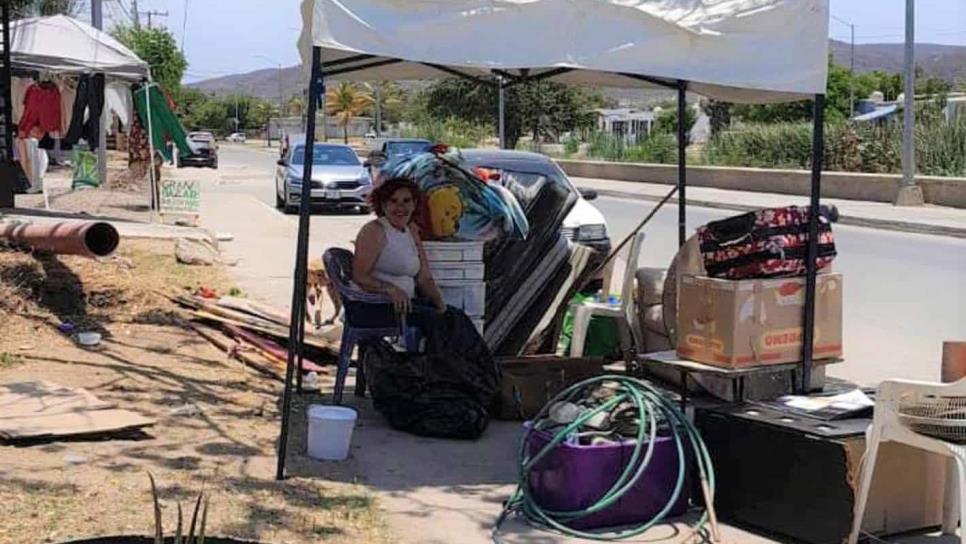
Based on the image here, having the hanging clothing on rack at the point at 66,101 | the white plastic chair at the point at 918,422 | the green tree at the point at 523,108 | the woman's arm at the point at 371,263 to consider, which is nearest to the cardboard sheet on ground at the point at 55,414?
the woman's arm at the point at 371,263

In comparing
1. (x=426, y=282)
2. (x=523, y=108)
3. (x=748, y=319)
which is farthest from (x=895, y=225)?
(x=523, y=108)

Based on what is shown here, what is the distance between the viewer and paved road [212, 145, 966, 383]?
910 centimetres

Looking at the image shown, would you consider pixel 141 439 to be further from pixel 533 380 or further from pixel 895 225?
pixel 895 225

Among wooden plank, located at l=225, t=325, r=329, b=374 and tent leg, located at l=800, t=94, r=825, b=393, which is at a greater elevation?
tent leg, located at l=800, t=94, r=825, b=393

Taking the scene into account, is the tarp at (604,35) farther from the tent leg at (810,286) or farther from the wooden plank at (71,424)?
the wooden plank at (71,424)

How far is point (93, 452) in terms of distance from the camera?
5.83m

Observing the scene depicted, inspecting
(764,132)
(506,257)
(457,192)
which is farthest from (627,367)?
(764,132)

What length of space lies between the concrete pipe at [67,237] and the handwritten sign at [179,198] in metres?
9.82

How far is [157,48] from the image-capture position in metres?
57.2

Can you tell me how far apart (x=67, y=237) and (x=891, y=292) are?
340 inches

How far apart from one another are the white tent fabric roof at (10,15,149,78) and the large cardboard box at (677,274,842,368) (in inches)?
562

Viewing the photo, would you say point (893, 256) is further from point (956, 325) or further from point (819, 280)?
point (819, 280)

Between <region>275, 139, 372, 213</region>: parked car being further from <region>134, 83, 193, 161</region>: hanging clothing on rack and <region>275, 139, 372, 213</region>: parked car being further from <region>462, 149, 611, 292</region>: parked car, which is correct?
<region>462, 149, 611, 292</region>: parked car

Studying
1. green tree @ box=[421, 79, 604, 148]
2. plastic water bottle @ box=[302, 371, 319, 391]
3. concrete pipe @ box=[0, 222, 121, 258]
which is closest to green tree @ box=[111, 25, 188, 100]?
green tree @ box=[421, 79, 604, 148]
